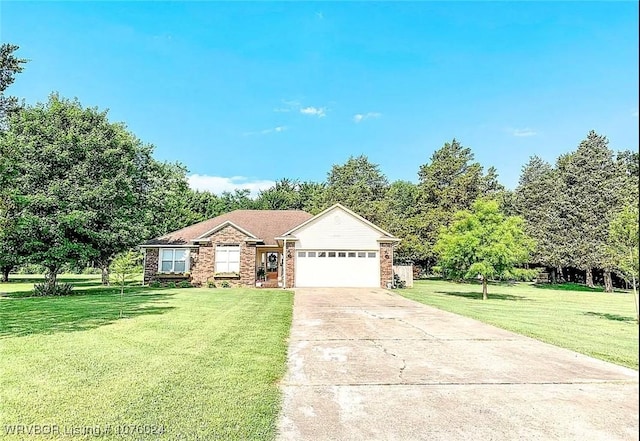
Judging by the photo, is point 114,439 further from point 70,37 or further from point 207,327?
point 207,327

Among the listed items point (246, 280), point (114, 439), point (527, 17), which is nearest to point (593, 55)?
point (527, 17)

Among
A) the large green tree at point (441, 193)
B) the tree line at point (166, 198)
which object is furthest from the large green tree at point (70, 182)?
the large green tree at point (441, 193)

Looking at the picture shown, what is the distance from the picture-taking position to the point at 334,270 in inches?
920

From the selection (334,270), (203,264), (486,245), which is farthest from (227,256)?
(486,245)

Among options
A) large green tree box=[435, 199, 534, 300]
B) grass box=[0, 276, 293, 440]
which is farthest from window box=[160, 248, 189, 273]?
large green tree box=[435, 199, 534, 300]

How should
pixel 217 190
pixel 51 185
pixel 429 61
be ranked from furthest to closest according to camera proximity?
1. pixel 217 190
2. pixel 51 185
3. pixel 429 61

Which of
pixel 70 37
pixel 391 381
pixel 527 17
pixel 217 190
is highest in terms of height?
pixel 217 190

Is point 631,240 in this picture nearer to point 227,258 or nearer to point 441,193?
point 227,258

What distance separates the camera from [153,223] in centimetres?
3027

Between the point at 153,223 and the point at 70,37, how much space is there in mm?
28160

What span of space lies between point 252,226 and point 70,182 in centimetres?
1087

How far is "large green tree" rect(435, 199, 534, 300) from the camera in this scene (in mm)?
17562

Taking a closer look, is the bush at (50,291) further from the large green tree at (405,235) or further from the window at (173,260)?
the large green tree at (405,235)

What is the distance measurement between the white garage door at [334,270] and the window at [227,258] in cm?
343
